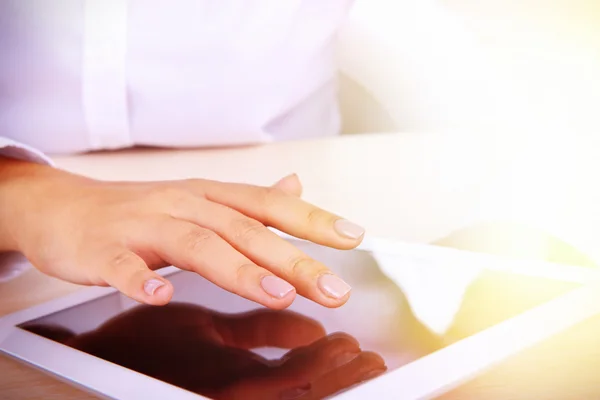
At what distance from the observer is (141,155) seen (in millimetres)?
718

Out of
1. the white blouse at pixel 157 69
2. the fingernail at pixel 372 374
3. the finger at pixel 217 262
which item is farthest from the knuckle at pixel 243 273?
the white blouse at pixel 157 69

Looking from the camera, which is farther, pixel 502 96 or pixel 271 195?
pixel 502 96

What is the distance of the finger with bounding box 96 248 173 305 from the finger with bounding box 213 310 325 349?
0.09ft

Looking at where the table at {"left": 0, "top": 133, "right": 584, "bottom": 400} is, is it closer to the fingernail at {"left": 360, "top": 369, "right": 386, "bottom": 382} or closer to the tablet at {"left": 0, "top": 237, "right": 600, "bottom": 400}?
the tablet at {"left": 0, "top": 237, "right": 600, "bottom": 400}

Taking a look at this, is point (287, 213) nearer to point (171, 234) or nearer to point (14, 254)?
point (171, 234)

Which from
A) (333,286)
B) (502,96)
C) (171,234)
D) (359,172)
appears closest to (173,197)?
(171,234)

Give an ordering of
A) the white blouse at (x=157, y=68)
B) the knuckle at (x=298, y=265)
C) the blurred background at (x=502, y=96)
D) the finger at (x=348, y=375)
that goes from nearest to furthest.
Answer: the finger at (x=348, y=375) < the knuckle at (x=298, y=265) < the blurred background at (x=502, y=96) < the white blouse at (x=157, y=68)

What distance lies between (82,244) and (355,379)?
9.3 inches

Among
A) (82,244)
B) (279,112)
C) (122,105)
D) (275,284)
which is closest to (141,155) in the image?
(122,105)

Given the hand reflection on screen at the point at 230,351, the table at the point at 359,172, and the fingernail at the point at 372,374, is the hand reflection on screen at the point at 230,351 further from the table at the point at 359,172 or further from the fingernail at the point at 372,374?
the table at the point at 359,172

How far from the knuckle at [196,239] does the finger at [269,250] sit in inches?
0.6

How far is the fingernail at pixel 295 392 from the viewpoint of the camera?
201 mm

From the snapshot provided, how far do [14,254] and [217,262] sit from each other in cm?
18

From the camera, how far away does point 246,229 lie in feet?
1.18
